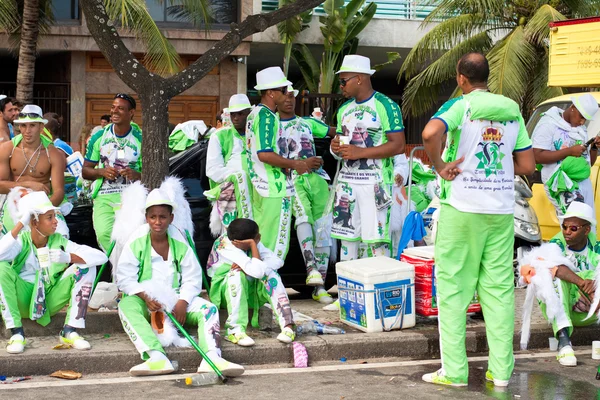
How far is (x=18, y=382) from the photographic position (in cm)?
660

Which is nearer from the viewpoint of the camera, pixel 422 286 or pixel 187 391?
pixel 187 391

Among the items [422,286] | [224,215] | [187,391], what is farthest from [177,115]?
[187,391]

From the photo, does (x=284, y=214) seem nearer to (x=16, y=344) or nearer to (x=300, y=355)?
(x=300, y=355)

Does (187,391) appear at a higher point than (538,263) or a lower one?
lower

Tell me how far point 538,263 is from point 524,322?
47 centimetres

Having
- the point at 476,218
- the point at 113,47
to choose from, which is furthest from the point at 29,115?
the point at 476,218

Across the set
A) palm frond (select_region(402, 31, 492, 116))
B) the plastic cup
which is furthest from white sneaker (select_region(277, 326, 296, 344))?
palm frond (select_region(402, 31, 492, 116))

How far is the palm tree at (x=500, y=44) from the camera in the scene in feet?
60.7

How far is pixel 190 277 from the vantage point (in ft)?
24.3

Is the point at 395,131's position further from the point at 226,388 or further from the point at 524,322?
the point at 226,388

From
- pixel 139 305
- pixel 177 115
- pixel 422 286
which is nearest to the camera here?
pixel 139 305

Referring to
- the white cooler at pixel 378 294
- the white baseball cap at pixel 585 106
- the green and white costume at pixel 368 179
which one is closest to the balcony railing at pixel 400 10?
the white baseball cap at pixel 585 106

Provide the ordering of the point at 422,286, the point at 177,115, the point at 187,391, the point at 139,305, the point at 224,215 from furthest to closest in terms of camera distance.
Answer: the point at 177,115 → the point at 224,215 → the point at 422,286 → the point at 139,305 → the point at 187,391

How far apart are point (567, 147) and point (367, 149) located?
2.14m
